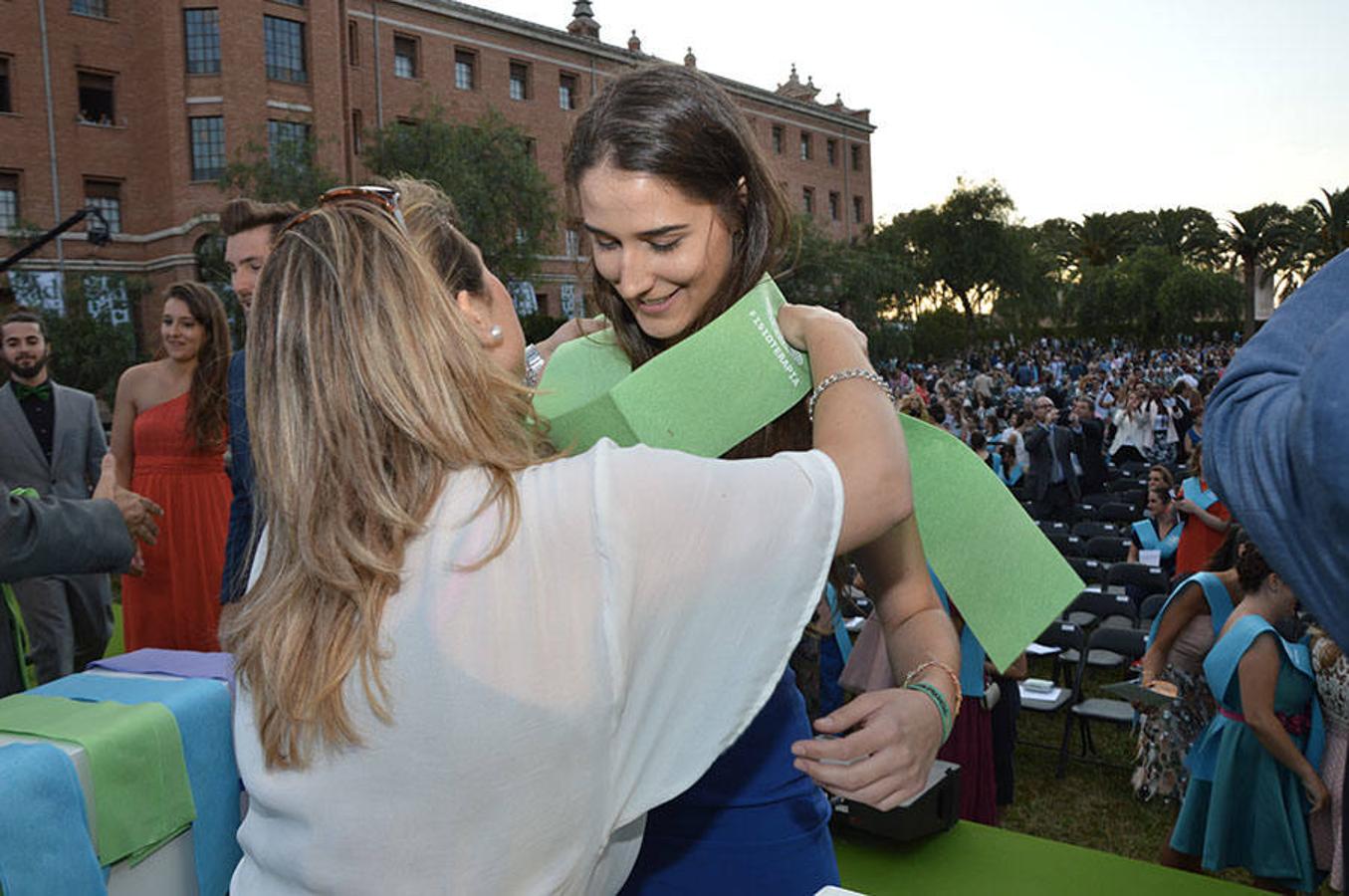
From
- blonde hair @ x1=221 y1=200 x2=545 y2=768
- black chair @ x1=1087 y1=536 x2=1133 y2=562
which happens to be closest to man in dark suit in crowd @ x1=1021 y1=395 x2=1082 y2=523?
black chair @ x1=1087 y1=536 x2=1133 y2=562

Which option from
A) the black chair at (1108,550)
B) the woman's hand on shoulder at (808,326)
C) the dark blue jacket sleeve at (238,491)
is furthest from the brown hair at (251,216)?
the black chair at (1108,550)

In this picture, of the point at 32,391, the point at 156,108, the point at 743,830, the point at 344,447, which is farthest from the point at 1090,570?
the point at 156,108

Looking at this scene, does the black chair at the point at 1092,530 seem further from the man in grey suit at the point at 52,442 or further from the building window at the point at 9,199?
the building window at the point at 9,199

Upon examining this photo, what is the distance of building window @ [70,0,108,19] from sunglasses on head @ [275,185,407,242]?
3369cm

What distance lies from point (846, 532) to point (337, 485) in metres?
0.54

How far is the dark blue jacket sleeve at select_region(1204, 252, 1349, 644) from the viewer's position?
0.73 meters

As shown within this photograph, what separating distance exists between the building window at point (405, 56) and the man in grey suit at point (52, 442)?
3203cm

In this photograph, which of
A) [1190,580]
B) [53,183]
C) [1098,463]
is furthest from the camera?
[53,183]

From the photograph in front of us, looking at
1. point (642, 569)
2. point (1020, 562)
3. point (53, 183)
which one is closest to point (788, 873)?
point (1020, 562)

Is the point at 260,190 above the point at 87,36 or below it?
below

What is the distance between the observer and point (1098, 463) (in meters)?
14.3

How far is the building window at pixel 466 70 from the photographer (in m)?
36.6

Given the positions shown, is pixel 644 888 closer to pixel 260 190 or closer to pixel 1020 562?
pixel 1020 562

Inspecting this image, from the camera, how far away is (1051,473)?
1241 centimetres
